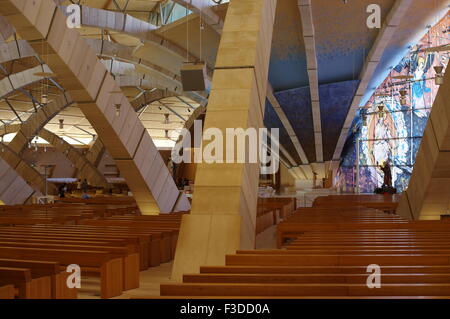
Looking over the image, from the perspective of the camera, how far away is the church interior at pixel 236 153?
4930mm

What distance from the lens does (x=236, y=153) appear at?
279 inches

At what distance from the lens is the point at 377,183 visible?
38219 millimetres

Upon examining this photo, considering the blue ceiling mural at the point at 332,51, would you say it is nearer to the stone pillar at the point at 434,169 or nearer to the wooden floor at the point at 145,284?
the stone pillar at the point at 434,169

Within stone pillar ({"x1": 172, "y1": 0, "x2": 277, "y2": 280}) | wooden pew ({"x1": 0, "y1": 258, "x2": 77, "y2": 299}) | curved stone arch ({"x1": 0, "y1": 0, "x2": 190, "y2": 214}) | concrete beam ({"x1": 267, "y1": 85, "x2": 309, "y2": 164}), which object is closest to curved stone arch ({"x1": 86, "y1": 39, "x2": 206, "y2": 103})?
concrete beam ({"x1": 267, "y1": 85, "x2": 309, "y2": 164})

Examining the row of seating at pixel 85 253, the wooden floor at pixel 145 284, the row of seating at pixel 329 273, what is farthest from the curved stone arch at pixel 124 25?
the row of seating at pixel 329 273

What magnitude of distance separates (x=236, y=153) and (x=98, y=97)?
7.47m

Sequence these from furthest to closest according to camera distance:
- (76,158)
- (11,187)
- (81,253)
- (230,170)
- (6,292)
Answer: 1. (76,158)
2. (11,187)
3. (230,170)
4. (81,253)
5. (6,292)

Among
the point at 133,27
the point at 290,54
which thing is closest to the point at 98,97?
the point at 133,27

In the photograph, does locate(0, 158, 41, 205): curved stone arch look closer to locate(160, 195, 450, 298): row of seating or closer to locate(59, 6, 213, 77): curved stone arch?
locate(59, 6, 213, 77): curved stone arch

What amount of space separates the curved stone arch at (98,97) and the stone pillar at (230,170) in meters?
4.81

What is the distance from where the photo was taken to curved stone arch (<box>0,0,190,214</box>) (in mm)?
11352

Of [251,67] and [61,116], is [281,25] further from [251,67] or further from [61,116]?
[61,116]

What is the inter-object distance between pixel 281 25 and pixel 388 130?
60.3ft

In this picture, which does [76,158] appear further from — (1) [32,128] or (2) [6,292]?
(2) [6,292]
